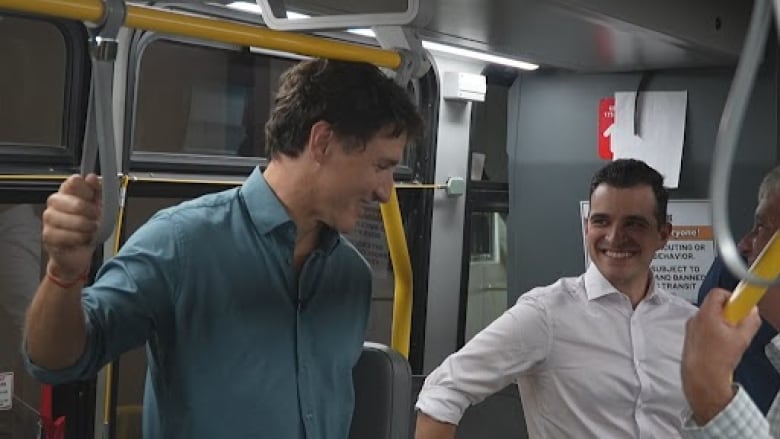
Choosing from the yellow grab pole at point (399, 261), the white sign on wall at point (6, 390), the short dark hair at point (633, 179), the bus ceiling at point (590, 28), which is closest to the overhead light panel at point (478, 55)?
the bus ceiling at point (590, 28)

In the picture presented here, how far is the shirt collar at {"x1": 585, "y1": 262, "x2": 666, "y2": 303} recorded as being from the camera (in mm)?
2564

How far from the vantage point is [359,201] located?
6.32 ft

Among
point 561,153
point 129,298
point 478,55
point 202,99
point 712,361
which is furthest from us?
point 478,55

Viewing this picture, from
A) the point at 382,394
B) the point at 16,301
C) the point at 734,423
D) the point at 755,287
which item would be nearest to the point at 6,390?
the point at 16,301

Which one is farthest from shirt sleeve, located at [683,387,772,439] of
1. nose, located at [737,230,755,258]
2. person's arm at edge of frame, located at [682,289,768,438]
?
nose, located at [737,230,755,258]

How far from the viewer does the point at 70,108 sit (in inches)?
138

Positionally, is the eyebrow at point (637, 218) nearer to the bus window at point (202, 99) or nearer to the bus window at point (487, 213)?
the bus window at point (202, 99)

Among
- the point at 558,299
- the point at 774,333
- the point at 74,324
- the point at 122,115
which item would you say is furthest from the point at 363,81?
the point at 122,115

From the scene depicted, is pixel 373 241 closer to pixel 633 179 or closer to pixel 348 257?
pixel 633 179

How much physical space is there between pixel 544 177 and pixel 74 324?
2.80 m

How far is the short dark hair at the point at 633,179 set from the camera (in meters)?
2.61

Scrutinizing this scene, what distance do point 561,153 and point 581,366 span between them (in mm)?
1749

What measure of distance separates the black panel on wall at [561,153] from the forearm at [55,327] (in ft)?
8.67

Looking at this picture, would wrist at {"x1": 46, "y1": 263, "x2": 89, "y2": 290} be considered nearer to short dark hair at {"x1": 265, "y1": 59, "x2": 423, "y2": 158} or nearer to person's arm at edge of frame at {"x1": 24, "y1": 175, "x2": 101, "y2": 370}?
person's arm at edge of frame at {"x1": 24, "y1": 175, "x2": 101, "y2": 370}
